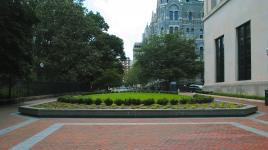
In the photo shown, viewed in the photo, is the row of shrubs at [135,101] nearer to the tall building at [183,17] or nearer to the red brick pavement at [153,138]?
the red brick pavement at [153,138]

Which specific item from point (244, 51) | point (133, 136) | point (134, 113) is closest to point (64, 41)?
point (244, 51)

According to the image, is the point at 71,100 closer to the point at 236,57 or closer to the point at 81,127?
the point at 81,127

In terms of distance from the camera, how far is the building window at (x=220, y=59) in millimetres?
54781

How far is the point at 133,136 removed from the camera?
483 inches

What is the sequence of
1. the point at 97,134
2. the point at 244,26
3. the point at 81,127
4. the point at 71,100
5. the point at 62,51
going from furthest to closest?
the point at 62,51 → the point at 244,26 → the point at 71,100 → the point at 81,127 → the point at 97,134

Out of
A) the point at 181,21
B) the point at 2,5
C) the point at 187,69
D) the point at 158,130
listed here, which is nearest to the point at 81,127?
the point at 158,130

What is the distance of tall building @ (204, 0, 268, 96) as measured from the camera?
128 ft

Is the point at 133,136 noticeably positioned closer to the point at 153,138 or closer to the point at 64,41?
the point at 153,138

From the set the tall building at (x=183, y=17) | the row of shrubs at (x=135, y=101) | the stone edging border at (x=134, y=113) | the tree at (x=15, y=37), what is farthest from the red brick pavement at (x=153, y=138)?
the tall building at (x=183, y=17)

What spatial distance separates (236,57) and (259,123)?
3261cm

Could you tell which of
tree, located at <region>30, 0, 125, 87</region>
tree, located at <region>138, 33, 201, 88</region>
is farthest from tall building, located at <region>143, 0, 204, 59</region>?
tree, located at <region>30, 0, 125, 87</region>

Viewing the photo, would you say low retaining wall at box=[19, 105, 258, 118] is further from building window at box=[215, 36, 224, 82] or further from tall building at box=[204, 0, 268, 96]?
building window at box=[215, 36, 224, 82]

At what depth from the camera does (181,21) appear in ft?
363

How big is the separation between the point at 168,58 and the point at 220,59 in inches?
534
